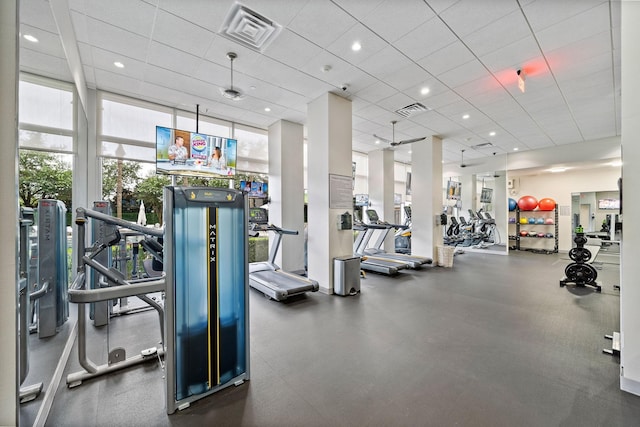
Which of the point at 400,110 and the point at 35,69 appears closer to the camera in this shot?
the point at 35,69

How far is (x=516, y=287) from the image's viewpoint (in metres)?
5.35

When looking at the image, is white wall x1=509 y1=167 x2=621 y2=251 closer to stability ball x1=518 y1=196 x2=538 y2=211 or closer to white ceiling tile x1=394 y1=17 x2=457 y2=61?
stability ball x1=518 y1=196 x2=538 y2=211

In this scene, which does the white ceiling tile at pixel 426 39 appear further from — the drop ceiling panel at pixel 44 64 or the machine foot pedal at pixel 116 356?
the machine foot pedal at pixel 116 356

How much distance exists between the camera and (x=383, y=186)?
923cm

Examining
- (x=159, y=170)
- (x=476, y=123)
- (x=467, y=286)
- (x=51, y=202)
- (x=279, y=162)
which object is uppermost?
(x=476, y=123)

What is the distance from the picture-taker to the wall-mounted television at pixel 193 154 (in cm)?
483

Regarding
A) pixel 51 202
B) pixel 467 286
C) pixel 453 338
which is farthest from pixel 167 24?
pixel 467 286

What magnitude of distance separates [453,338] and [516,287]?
3.23 meters

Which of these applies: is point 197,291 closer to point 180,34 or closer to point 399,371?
point 399,371

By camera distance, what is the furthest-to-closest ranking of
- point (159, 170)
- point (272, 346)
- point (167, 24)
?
point (159, 170) < point (167, 24) < point (272, 346)

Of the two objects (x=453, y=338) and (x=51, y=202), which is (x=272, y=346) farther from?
(x=51, y=202)

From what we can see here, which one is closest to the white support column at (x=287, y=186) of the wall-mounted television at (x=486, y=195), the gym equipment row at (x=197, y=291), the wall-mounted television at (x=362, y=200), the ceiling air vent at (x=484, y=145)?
the wall-mounted television at (x=362, y=200)

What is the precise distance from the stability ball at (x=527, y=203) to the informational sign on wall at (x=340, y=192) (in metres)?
9.12

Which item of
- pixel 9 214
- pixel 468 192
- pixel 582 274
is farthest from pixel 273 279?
pixel 468 192
